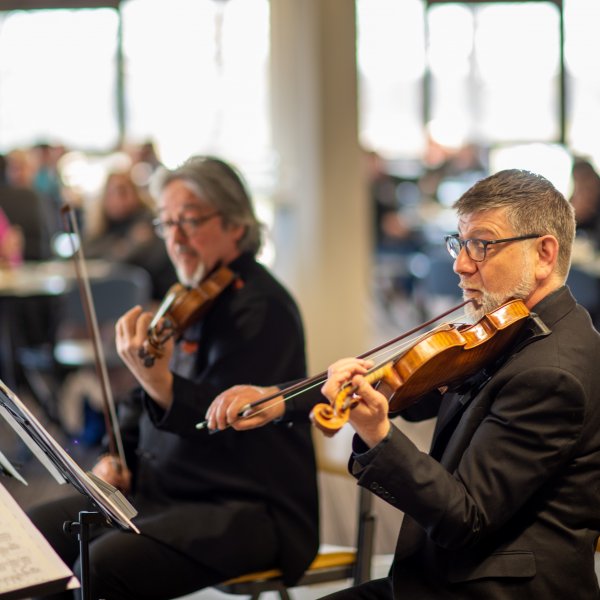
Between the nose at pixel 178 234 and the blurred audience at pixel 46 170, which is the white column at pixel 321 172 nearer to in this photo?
the nose at pixel 178 234

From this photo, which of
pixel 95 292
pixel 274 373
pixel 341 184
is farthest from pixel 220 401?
pixel 95 292

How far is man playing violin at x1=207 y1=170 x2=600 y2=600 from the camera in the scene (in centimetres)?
158

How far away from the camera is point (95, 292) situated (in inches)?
207

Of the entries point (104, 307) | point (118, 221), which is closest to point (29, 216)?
point (118, 221)

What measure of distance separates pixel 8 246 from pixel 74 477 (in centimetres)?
397

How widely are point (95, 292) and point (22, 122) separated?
741 cm

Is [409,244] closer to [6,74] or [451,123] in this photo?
[451,123]

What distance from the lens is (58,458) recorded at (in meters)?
1.62

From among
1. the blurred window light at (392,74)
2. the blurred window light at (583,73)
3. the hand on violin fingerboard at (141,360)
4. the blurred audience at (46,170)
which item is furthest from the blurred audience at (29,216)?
the blurred window light at (583,73)

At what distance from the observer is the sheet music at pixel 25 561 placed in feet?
4.70

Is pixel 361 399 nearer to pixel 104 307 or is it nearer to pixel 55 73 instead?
pixel 104 307

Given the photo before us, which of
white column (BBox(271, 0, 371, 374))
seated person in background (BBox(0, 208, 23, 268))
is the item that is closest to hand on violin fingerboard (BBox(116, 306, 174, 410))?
white column (BBox(271, 0, 371, 374))

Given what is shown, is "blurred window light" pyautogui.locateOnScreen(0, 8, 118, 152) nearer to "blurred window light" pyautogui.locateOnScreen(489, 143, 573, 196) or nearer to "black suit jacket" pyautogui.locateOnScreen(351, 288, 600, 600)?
"blurred window light" pyautogui.locateOnScreen(489, 143, 573, 196)

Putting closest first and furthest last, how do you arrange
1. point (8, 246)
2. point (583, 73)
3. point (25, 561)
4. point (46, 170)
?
point (25, 561) < point (8, 246) < point (46, 170) < point (583, 73)
